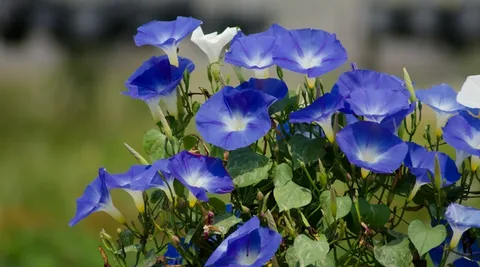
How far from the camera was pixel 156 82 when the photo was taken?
4.03 ft

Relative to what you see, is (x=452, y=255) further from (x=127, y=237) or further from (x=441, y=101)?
(x=127, y=237)

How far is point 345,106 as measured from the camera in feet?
3.79

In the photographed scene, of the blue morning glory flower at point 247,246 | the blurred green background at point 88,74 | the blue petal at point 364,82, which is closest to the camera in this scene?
the blue morning glory flower at point 247,246

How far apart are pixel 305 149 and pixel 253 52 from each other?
0.14 m

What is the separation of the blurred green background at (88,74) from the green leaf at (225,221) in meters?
1.93

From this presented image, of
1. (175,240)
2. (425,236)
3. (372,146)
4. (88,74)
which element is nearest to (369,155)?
(372,146)

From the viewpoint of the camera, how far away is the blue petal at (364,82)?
3.88 feet

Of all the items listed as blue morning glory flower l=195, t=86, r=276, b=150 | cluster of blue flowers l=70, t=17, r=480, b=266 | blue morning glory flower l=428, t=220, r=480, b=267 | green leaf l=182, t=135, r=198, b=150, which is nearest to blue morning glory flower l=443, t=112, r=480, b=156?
cluster of blue flowers l=70, t=17, r=480, b=266

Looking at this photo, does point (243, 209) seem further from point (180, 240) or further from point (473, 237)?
point (473, 237)

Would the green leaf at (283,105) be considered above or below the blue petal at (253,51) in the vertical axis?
below

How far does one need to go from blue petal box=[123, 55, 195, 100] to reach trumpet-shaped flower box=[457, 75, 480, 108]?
34 cm

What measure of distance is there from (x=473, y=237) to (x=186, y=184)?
1.26 ft

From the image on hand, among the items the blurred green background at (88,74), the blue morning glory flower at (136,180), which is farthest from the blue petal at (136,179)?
the blurred green background at (88,74)

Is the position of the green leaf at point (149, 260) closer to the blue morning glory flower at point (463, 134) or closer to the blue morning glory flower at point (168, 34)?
the blue morning glory flower at point (168, 34)
